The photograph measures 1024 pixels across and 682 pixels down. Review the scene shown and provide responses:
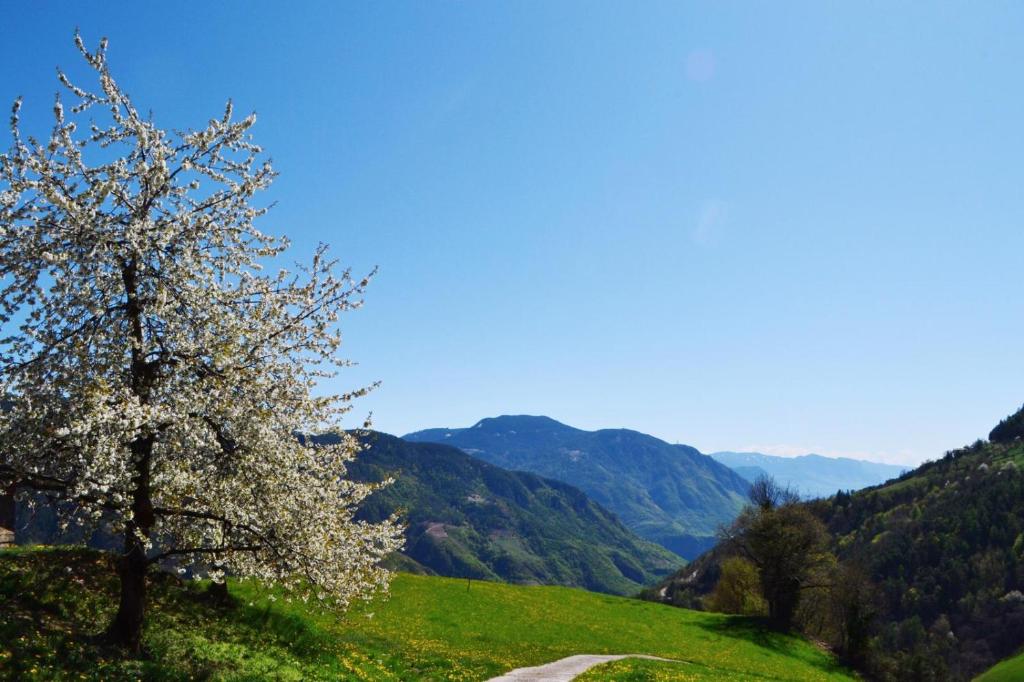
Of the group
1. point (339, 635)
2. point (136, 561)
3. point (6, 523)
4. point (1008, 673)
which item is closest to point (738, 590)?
point (1008, 673)

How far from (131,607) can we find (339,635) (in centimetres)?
1629

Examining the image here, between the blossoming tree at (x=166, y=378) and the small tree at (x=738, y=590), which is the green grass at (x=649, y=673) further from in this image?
the small tree at (x=738, y=590)

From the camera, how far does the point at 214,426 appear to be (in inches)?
693

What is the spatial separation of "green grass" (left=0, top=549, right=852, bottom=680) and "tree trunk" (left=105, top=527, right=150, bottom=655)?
2.14ft

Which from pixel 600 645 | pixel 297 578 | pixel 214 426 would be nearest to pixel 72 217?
pixel 214 426

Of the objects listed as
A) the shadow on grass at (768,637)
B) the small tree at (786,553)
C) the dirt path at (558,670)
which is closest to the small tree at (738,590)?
the small tree at (786,553)

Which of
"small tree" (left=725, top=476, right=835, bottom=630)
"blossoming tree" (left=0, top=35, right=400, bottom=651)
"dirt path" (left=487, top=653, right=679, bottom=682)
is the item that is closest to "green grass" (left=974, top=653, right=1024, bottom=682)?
"small tree" (left=725, top=476, right=835, bottom=630)

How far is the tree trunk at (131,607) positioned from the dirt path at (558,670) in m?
16.0

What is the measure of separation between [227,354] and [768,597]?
233 ft

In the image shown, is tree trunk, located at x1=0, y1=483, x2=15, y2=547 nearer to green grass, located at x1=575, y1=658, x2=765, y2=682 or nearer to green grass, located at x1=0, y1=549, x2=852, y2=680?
green grass, located at x1=0, y1=549, x2=852, y2=680

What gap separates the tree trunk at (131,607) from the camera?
1850cm

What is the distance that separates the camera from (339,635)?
32.9m

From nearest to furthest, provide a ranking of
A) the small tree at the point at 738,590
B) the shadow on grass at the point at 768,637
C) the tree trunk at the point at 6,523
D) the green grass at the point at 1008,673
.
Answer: the tree trunk at the point at 6,523, the shadow on grass at the point at 768,637, the small tree at the point at 738,590, the green grass at the point at 1008,673

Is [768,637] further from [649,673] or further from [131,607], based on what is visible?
[131,607]
